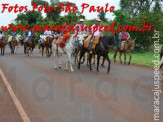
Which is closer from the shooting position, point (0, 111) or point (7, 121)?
point (7, 121)

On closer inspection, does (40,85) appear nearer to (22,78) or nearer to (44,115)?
A: (22,78)

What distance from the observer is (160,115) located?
6855 millimetres

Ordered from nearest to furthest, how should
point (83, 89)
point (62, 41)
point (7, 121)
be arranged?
point (7, 121) < point (83, 89) < point (62, 41)

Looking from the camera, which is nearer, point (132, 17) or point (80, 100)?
point (80, 100)

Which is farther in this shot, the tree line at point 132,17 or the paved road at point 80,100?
the tree line at point 132,17

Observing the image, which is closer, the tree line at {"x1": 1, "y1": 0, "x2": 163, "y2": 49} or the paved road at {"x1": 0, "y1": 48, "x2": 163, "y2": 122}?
the paved road at {"x1": 0, "y1": 48, "x2": 163, "y2": 122}

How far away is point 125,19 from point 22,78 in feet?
85.1

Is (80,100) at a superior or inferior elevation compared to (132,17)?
inferior

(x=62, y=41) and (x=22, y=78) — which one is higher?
(x=62, y=41)

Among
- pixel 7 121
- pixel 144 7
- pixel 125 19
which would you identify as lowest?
pixel 7 121

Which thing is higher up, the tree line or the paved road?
the tree line

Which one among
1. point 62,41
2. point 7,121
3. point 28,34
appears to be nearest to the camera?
point 7,121

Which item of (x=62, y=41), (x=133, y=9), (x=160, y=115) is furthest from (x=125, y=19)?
(x=160, y=115)

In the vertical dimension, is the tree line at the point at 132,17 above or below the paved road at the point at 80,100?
above
